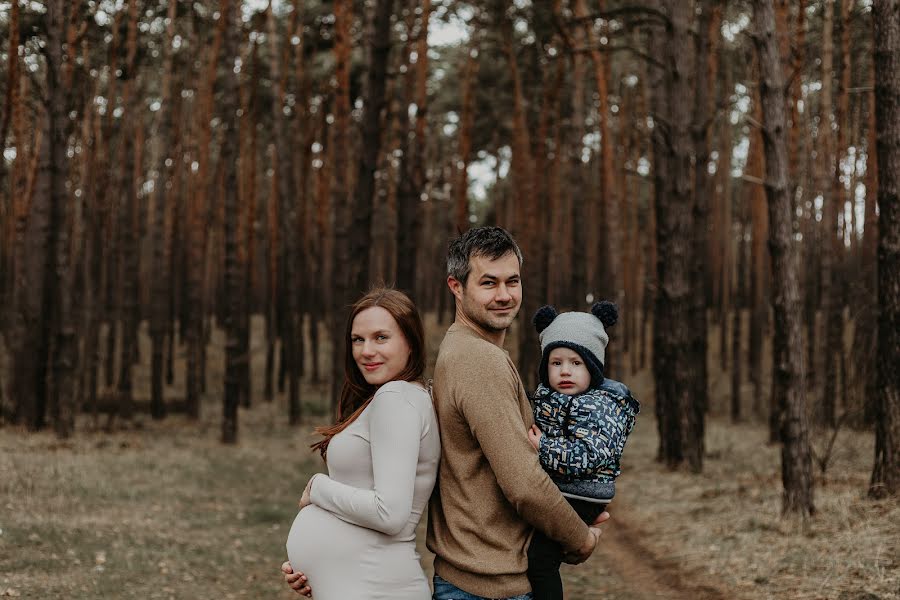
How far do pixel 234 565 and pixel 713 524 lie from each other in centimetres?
446

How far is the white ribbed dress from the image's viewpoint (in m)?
2.53

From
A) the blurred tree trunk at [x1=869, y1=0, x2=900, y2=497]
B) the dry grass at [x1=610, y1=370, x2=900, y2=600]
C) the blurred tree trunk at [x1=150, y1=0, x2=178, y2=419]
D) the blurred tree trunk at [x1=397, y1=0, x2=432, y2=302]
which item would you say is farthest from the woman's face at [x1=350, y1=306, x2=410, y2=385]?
the blurred tree trunk at [x1=150, y1=0, x2=178, y2=419]

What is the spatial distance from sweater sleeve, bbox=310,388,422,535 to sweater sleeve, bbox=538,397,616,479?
47 cm

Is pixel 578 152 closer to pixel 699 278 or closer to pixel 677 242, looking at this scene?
pixel 699 278

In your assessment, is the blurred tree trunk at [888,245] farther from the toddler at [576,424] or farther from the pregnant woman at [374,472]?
the pregnant woman at [374,472]

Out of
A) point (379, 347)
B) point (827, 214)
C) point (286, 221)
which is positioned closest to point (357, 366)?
point (379, 347)

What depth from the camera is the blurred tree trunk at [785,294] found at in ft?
25.3

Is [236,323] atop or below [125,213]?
below

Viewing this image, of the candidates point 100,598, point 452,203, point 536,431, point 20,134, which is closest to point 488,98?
point 452,203

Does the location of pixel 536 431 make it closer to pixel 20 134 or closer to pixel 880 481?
pixel 880 481

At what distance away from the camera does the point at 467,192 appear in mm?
20344

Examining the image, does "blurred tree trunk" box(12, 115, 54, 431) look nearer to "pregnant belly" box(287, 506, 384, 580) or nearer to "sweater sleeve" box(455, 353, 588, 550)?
"pregnant belly" box(287, 506, 384, 580)

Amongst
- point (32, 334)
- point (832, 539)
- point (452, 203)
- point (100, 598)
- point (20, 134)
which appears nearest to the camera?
point (100, 598)

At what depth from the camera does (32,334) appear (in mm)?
13898
